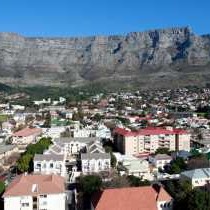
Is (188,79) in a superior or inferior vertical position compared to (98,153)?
superior

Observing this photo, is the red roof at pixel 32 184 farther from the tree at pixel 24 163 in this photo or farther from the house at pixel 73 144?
the house at pixel 73 144

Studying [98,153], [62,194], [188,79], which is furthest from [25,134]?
[188,79]

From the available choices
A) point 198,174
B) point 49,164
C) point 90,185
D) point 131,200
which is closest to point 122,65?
point 49,164

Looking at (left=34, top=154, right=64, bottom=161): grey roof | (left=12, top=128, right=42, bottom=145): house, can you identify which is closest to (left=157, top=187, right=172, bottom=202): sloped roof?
(left=34, top=154, right=64, bottom=161): grey roof

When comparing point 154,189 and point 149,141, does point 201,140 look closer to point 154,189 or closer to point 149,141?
point 149,141

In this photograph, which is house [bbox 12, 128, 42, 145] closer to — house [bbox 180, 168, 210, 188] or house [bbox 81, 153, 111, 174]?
house [bbox 81, 153, 111, 174]

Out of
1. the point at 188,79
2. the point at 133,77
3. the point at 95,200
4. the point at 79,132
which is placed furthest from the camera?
the point at 133,77

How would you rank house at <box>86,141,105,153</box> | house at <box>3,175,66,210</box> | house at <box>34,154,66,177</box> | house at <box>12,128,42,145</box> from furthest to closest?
house at <box>12,128,42,145</box>, house at <box>86,141,105,153</box>, house at <box>34,154,66,177</box>, house at <box>3,175,66,210</box>
